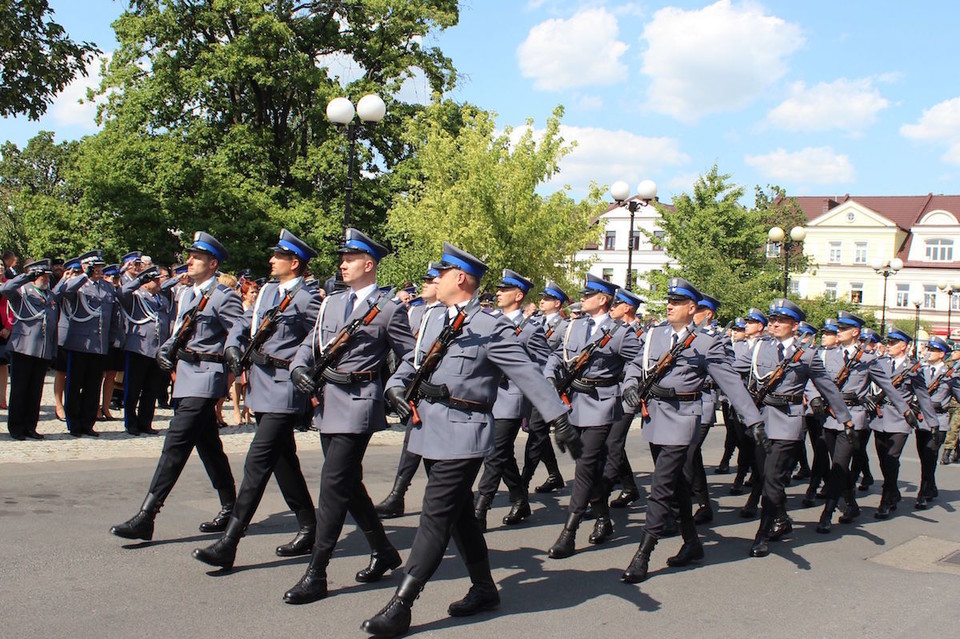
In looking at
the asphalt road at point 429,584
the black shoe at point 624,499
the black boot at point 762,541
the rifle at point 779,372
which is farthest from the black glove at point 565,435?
the black shoe at point 624,499

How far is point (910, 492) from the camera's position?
11.6 metres

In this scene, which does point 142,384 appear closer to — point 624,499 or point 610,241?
point 624,499

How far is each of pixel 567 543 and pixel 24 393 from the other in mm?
6784

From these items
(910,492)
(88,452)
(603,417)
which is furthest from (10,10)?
(910,492)

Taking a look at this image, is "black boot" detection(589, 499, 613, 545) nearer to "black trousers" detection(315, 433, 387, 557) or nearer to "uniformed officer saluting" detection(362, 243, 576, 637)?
"uniformed officer saluting" detection(362, 243, 576, 637)

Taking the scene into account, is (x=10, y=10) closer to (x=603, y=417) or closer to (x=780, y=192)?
(x=603, y=417)

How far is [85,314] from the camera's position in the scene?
35.3 ft

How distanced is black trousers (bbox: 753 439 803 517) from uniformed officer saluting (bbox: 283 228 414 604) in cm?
340

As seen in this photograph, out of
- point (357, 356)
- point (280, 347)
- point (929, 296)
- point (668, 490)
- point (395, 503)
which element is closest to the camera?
point (357, 356)

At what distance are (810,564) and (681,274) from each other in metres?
26.5

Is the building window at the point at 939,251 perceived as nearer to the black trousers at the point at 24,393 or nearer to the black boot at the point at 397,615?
the black trousers at the point at 24,393

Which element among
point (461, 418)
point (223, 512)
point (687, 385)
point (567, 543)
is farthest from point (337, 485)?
point (687, 385)

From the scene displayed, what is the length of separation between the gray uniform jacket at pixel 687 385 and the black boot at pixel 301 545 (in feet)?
8.26

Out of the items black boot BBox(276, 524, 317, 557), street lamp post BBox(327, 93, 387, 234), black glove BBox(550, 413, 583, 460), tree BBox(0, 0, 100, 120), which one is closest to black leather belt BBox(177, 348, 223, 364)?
black boot BBox(276, 524, 317, 557)
